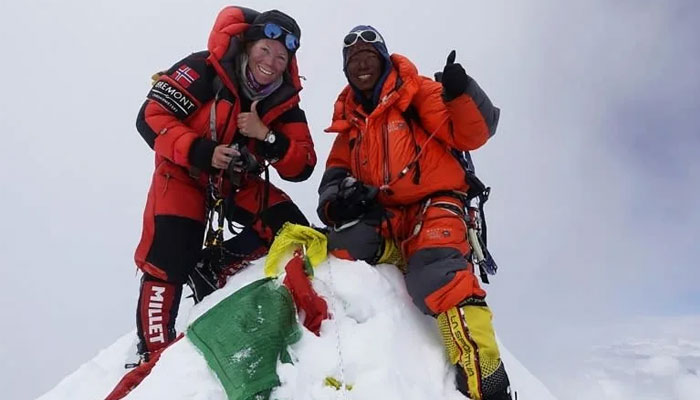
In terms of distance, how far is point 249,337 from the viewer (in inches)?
103

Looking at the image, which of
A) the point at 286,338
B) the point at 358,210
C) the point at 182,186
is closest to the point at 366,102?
the point at 358,210

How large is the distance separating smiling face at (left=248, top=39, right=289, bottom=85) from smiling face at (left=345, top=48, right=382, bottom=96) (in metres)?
0.58

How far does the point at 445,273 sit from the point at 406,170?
0.77 metres

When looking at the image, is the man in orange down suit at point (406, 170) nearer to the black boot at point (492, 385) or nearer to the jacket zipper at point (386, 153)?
the jacket zipper at point (386, 153)

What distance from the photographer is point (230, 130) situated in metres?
4.16

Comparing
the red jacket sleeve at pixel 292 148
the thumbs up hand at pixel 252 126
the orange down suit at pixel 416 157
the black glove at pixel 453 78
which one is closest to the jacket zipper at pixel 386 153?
the orange down suit at pixel 416 157

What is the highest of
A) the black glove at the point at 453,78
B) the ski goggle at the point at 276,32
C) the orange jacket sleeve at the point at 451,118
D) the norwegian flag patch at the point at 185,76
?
the ski goggle at the point at 276,32

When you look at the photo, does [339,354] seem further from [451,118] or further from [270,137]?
[270,137]

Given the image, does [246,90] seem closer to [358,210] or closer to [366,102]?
[366,102]

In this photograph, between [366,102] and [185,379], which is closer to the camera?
[185,379]

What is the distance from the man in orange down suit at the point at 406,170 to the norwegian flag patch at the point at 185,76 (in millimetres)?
1049

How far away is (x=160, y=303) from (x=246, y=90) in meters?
1.60

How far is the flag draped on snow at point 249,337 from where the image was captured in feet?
7.88

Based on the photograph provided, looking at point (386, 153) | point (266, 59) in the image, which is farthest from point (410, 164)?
point (266, 59)
